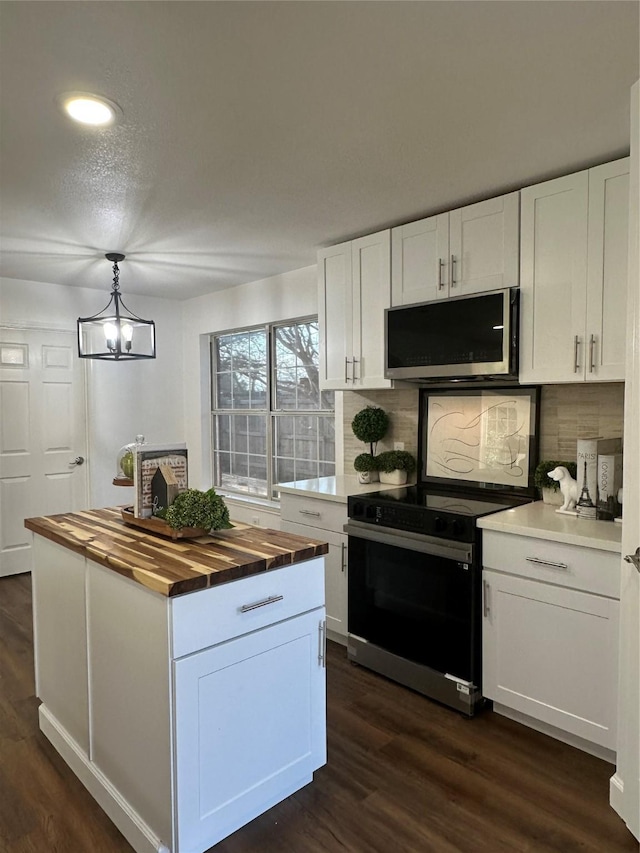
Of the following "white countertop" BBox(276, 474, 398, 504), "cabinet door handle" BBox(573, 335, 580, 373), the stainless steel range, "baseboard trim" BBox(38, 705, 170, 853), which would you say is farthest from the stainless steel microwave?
"baseboard trim" BBox(38, 705, 170, 853)

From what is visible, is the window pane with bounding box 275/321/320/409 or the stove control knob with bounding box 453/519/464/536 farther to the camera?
the window pane with bounding box 275/321/320/409

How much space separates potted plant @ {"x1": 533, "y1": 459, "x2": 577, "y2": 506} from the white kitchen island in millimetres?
1331

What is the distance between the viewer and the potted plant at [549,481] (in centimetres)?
265

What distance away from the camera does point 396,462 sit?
335cm

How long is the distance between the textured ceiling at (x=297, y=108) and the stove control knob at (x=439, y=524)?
1.57 meters

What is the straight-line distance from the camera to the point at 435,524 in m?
2.52

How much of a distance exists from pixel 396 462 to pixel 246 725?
191cm

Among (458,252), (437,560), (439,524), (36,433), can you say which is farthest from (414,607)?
(36,433)

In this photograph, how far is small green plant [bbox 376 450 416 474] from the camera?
11.0 feet

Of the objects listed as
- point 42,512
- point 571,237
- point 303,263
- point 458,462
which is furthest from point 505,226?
point 42,512

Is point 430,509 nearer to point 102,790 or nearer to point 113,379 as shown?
point 102,790

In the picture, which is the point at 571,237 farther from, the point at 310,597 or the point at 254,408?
the point at 254,408

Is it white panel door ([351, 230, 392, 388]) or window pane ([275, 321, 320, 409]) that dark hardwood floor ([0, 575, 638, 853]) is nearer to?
white panel door ([351, 230, 392, 388])

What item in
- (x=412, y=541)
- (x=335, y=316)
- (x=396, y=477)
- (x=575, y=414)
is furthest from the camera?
(x=335, y=316)
